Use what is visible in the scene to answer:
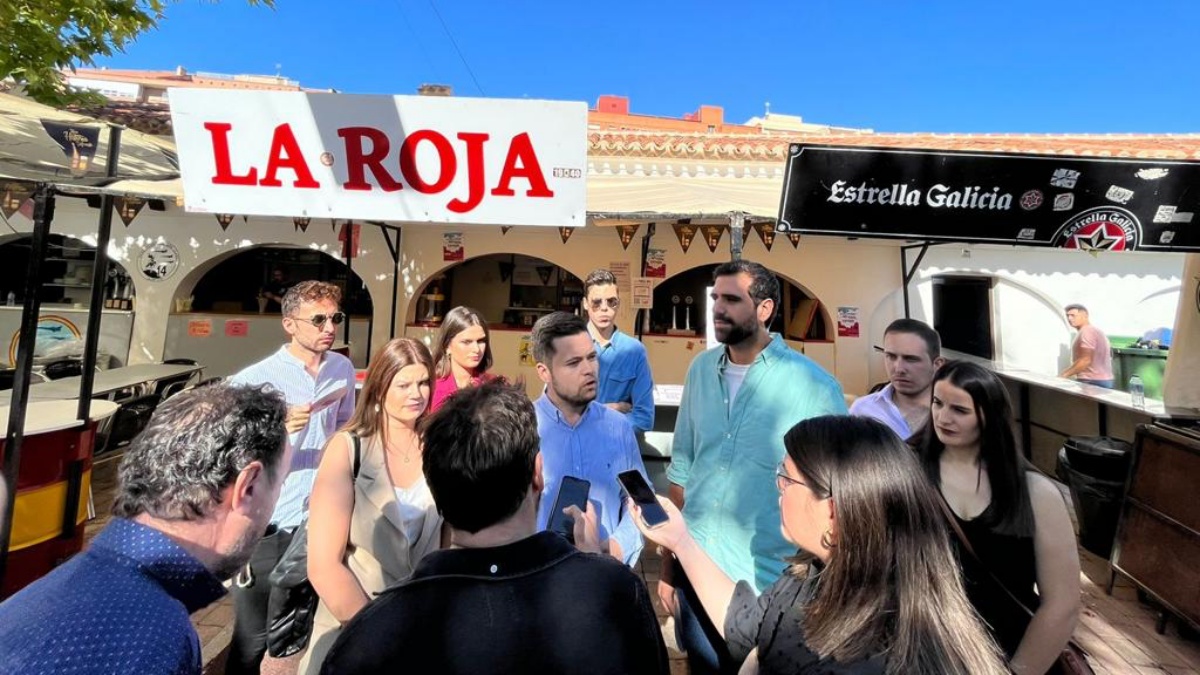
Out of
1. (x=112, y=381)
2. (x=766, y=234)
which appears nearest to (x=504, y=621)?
(x=112, y=381)

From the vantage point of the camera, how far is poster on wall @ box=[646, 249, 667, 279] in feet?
23.8

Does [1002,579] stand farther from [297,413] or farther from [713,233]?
[713,233]

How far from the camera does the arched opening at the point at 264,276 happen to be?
8.17 metres

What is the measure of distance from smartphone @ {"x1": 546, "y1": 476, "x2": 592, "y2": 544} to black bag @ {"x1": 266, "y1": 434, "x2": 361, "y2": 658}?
0.61 metres

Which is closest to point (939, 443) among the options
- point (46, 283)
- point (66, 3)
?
point (66, 3)

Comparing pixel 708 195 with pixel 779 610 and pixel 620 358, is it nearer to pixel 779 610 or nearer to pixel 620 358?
pixel 620 358

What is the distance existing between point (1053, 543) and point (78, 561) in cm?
216

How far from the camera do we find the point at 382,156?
239cm

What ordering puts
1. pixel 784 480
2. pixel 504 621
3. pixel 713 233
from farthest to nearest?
1. pixel 713 233
2. pixel 784 480
3. pixel 504 621

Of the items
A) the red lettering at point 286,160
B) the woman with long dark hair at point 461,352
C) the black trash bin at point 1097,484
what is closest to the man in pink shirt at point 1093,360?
the black trash bin at point 1097,484

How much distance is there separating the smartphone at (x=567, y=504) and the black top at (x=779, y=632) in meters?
0.45

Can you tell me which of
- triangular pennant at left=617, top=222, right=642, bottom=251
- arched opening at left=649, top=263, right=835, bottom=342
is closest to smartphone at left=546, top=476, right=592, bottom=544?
triangular pennant at left=617, top=222, right=642, bottom=251

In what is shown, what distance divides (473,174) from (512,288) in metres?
6.78

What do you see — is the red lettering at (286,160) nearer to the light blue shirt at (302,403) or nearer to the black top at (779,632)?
the light blue shirt at (302,403)
